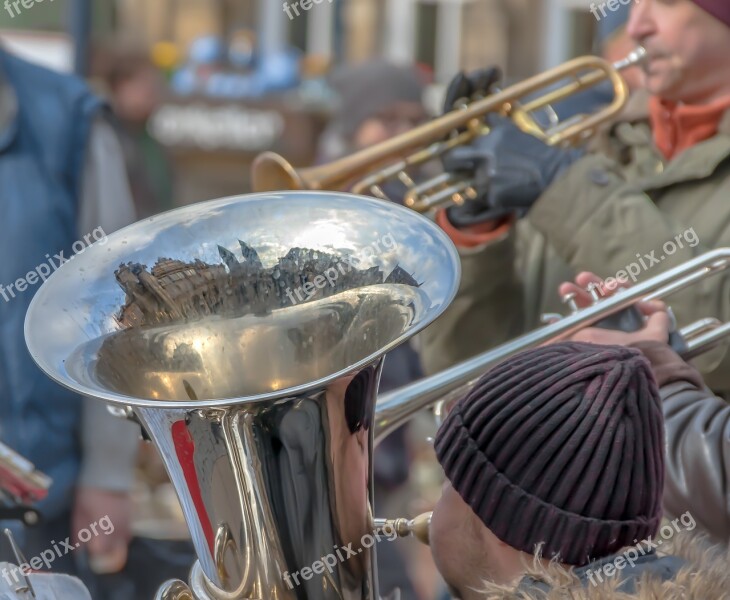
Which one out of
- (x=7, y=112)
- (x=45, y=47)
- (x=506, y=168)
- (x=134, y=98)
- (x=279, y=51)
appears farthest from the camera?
(x=279, y=51)

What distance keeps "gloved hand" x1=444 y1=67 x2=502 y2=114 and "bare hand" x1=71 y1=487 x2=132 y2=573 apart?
4.23 feet

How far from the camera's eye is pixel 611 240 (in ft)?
8.96

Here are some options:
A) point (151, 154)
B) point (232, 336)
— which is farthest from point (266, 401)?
point (151, 154)

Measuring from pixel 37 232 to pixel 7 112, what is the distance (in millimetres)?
324

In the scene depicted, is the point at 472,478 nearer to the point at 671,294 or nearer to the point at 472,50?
the point at 671,294

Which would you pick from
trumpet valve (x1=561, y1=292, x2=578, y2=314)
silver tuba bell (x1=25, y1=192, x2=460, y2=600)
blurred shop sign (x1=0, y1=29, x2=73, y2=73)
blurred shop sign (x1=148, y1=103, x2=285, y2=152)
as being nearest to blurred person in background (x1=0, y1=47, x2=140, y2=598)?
silver tuba bell (x1=25, y1=192, x2=460, y2=600)

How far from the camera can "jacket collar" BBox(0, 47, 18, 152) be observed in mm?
3395

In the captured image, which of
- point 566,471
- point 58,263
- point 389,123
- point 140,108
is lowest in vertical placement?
point 140,108

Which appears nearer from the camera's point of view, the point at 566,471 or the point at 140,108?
the point at 566,471

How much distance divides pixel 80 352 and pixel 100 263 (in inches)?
7.0

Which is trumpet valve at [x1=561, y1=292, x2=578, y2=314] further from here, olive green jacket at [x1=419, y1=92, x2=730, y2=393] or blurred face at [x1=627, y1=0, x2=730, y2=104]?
blurred face at [x1=627, y1=0, x2=730, y2=104]

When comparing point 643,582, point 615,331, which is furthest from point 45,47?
point 643,582

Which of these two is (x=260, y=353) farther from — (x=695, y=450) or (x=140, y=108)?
(x=140, y=108)

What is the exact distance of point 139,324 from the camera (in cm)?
218
